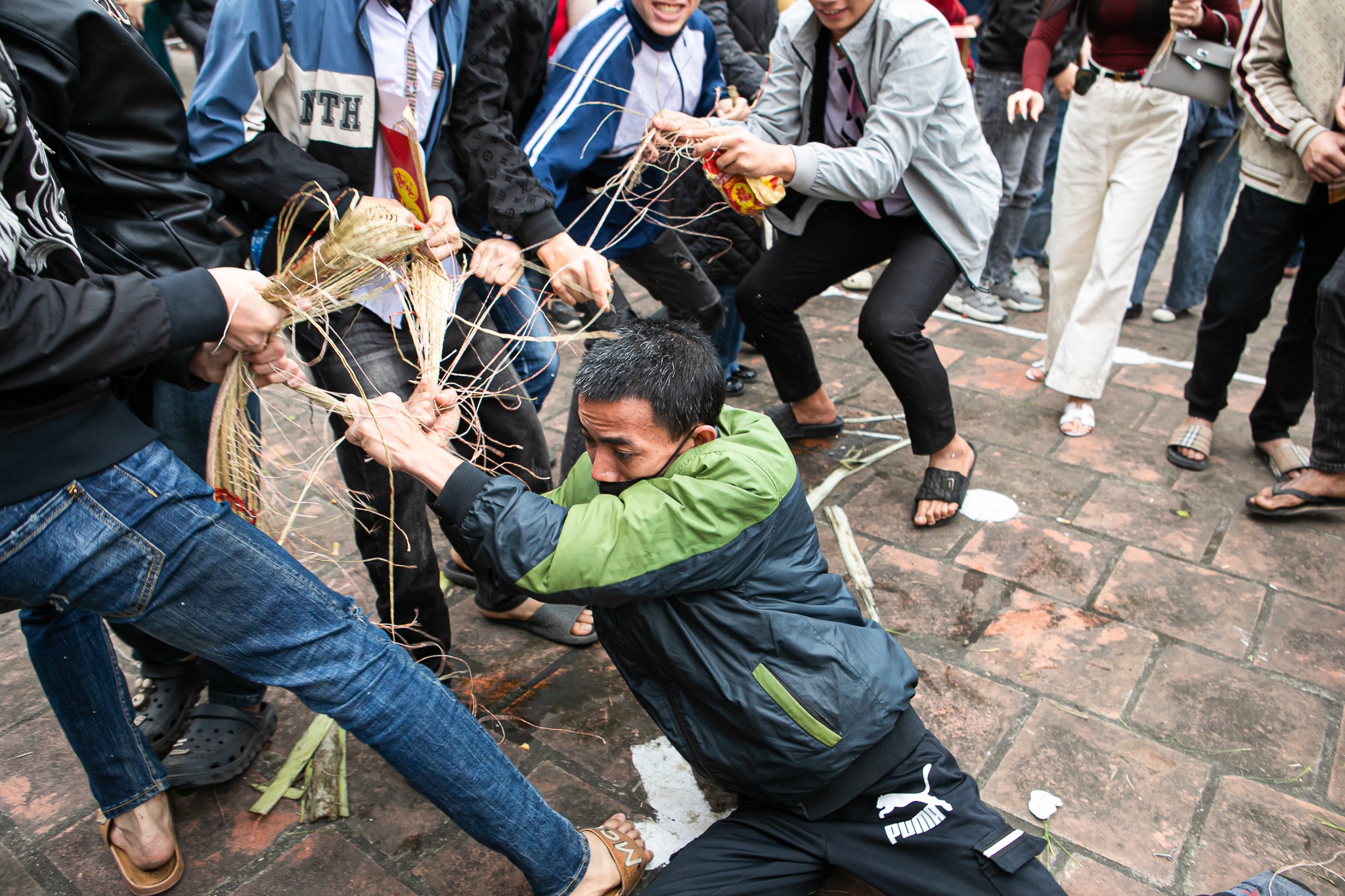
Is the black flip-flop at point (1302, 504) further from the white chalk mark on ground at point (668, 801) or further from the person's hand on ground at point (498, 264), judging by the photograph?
the person's hand on ground at point (498, 264)

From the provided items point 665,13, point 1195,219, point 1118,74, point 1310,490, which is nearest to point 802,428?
point 665,13

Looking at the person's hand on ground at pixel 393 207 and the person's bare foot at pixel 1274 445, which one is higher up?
the person's hand on ground at pixel 393 207

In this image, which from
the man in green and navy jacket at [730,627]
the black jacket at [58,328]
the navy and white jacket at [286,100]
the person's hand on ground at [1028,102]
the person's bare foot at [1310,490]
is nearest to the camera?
the black jacket at [58,328]

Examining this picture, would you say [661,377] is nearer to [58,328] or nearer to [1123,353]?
[58,328]

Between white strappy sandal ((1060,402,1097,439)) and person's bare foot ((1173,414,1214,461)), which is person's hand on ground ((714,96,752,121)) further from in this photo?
person's bare foot ((1173,414,1214,461))

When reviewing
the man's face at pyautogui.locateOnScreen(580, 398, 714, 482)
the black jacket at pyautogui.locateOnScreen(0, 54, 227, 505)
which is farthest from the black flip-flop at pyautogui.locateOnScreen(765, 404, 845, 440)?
the black jacket at pyautogui.locateOnScreen(0, 54, 227, 505)

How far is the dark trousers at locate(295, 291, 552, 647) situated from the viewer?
2.26m

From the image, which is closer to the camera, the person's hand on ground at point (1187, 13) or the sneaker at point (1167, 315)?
the person's hand on ground at point (1187, 13)

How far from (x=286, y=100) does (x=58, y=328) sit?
1113 millimetres

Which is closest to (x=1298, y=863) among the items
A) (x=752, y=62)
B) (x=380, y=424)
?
(x=380, y=424)

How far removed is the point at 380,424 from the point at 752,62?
2.70 metres

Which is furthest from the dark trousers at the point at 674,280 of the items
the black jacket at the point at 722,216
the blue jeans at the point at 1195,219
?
the blue jeans at the point at 1195,219

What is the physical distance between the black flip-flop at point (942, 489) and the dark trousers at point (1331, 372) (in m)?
1.21

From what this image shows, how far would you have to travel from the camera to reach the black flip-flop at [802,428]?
3.89 m
